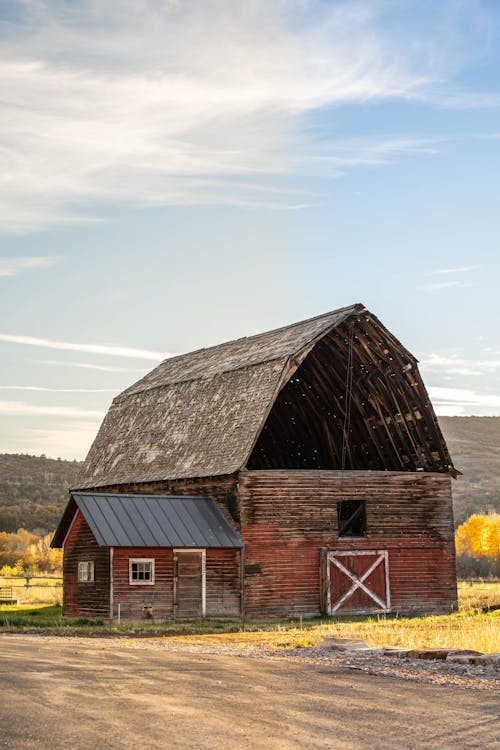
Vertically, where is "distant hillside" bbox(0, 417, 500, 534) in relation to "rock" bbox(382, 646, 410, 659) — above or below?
above

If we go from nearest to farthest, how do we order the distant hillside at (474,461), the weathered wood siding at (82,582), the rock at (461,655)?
the rock at (461,655) → the weathered wood siding at (82,582) → the distant hillside at (474,461)

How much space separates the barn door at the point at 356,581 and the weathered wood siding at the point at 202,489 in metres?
3.44

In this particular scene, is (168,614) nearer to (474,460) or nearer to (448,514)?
(448,514)

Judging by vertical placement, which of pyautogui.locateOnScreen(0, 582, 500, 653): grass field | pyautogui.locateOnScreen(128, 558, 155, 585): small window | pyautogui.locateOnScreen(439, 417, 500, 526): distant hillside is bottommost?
pyautogui.locateOnScreen(0, 582, 500, 653): grass field

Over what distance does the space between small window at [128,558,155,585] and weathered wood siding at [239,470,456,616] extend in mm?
2873

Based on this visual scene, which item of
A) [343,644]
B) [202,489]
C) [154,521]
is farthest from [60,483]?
[343,644]

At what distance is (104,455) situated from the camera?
132 ft

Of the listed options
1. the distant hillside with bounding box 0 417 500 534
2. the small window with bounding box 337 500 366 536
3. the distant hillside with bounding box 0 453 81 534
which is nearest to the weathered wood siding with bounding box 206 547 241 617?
the small window with bounding box 337 500 366 536

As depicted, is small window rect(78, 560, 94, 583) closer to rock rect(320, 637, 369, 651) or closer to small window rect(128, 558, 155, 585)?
small window rect(128, 558, 155, 585)

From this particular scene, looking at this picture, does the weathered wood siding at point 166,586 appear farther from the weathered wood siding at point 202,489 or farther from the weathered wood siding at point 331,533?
the weathered wood siding at point 202,489

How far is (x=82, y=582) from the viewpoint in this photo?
103 ft

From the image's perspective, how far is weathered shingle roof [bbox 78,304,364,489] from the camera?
3238 centimetres

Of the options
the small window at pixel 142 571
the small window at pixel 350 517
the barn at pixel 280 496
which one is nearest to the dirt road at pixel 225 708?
the small window at pixel 142 571

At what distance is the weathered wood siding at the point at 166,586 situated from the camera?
2962cm
